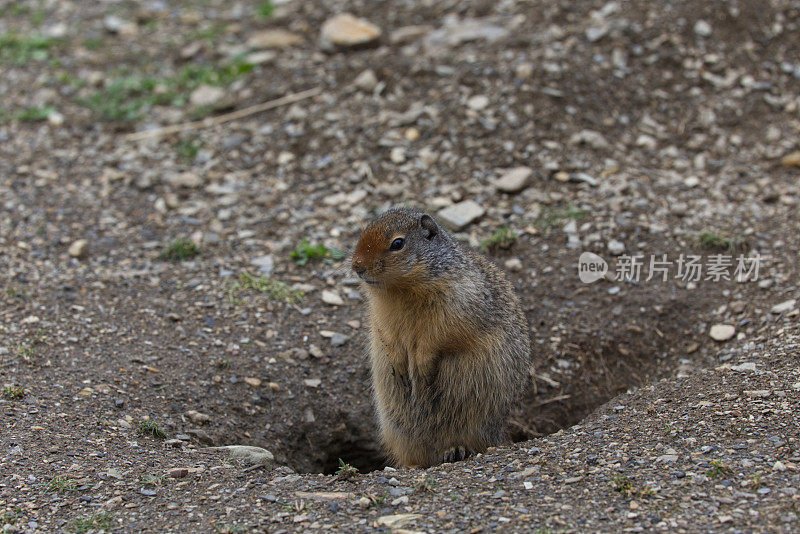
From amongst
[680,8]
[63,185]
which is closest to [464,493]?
[63,185]

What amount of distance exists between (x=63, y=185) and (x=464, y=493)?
5.29 m

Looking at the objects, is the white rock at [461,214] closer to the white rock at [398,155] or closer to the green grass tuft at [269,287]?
the white rock at [398,155]

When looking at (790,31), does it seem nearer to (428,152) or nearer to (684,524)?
(428,152)

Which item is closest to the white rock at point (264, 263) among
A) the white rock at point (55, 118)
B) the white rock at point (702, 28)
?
the white rock at point (55, 118)

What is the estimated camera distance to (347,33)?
8922 millimetres

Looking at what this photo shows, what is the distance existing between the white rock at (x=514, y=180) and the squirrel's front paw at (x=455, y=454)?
105 inches

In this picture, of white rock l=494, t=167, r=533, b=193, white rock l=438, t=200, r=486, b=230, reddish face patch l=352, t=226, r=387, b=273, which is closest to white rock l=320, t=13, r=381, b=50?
white rock l=494, t=167, r=533, b=193

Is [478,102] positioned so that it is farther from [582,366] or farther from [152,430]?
[152,430]

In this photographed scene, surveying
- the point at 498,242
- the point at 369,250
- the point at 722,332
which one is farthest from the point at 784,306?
the point at 369,250

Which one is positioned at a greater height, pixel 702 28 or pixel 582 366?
pixel 702 28

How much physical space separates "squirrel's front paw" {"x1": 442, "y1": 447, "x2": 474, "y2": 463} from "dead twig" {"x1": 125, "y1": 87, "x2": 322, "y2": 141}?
4.31 meters

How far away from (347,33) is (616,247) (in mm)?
3938

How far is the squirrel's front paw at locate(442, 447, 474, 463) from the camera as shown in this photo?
17.9 ft

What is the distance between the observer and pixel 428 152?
7.68m
